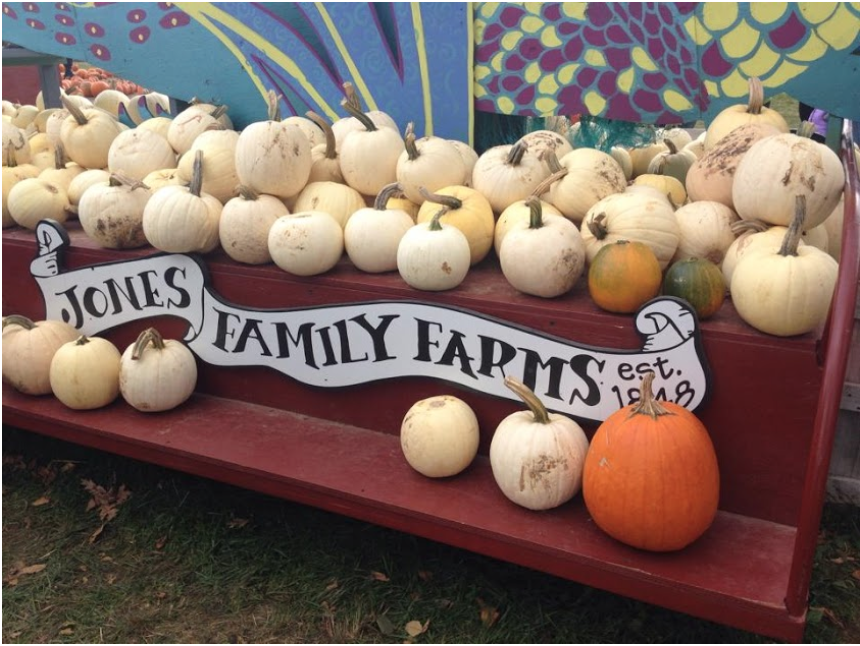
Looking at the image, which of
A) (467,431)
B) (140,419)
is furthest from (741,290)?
(140,419)

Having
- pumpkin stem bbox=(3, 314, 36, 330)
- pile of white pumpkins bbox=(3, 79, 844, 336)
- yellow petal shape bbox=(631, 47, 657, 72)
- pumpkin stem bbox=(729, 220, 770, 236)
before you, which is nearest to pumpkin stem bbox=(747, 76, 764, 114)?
pile of white pumpkins bbox=(3, 79, 844, 336)

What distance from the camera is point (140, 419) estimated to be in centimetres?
301

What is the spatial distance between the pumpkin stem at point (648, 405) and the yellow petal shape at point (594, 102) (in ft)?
5.21

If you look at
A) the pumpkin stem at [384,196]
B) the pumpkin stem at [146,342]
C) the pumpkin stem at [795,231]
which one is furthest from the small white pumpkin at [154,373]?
the pumpkin stem at [795,231]

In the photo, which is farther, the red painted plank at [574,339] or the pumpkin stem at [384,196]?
the pumpkin stem at [384,196]

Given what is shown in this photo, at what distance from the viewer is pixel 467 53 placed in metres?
3.41

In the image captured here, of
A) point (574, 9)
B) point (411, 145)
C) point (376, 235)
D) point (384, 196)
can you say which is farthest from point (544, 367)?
point (574, 9)

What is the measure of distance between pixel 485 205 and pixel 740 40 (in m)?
1.20

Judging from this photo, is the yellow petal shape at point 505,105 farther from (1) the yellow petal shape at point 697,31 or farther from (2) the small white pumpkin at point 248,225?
(2) the small white pumpkin at point 248,225

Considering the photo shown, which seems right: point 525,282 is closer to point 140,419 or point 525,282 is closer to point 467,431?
point 467,431

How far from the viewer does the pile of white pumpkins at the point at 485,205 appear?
88.7 inches

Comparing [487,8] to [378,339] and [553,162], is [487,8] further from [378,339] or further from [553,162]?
[378,339]

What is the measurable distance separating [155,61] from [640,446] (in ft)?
11.3

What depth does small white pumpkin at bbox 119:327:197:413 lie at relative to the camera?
2949mm
